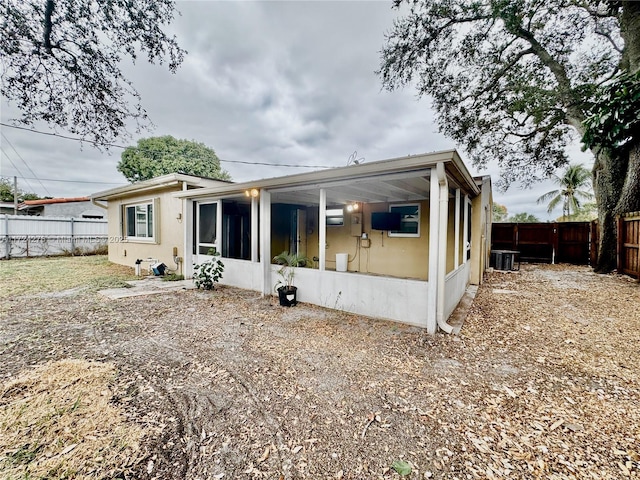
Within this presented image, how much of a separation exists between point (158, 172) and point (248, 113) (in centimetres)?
1428

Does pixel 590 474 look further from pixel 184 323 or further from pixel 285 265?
pixel 285 265

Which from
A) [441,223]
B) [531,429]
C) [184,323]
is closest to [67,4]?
[184,323]

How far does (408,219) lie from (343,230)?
209 cm

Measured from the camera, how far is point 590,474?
4.95ft

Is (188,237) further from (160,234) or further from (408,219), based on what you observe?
(408,219)

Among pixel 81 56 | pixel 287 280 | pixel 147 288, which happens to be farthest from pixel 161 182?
pixel 287 280

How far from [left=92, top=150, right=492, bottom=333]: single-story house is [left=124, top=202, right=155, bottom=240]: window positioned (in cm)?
3

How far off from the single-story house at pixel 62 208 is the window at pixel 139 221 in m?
8.19

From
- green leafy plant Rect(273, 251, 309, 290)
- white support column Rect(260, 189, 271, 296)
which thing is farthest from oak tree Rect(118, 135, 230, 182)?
green leafy plant Rect(273, 251, 309, 290)

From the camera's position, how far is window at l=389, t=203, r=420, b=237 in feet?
23.8

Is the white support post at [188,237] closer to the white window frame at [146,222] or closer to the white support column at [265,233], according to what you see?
the white window frame at [146,222]

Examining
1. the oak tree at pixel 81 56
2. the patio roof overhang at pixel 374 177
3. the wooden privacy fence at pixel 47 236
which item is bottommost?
the wooden privacy fence at pixel 47 236

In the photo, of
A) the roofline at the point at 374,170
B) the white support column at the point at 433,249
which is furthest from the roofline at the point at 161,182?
the white support column at the point at 433,249

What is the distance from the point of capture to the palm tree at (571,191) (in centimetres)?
1894
